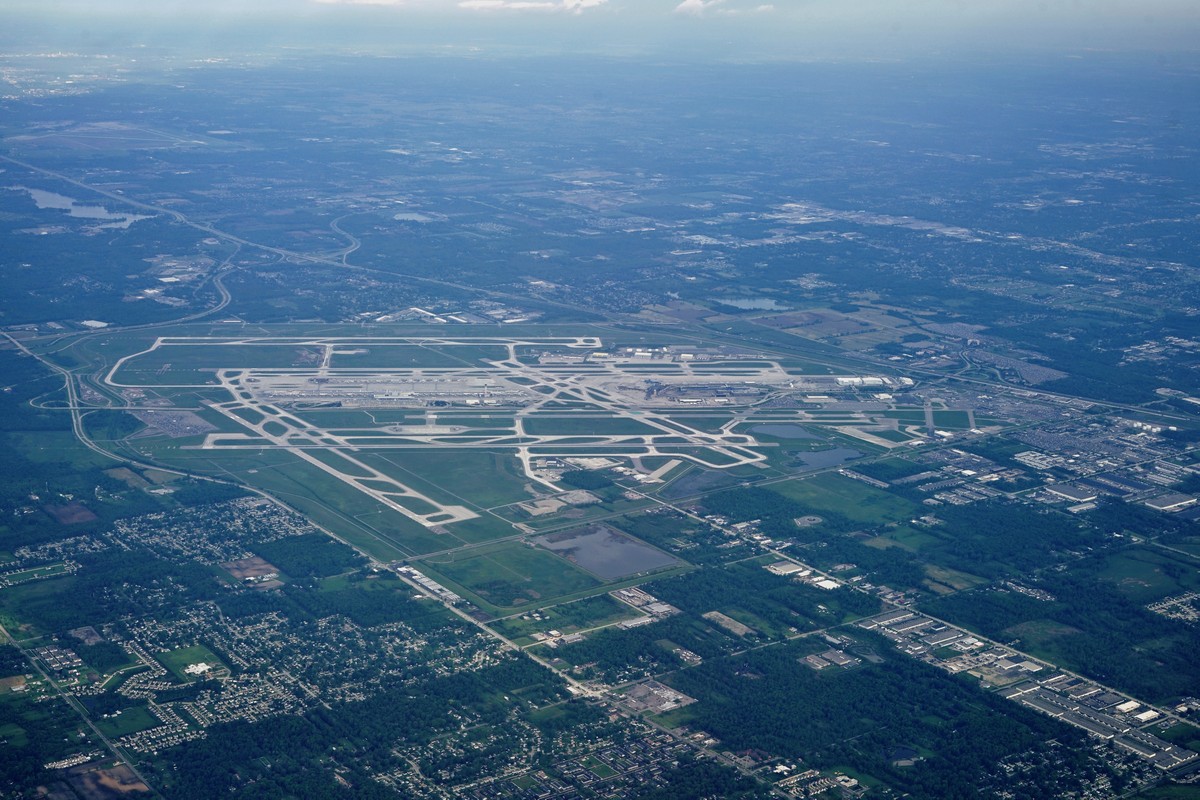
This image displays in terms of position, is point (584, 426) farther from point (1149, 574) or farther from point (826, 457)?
point (1149, 574)

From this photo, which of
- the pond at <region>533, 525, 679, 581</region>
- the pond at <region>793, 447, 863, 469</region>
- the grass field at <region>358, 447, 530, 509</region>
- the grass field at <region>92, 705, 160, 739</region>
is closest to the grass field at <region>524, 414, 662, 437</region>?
the grass field at <region>358, 447, 530, 509</region>

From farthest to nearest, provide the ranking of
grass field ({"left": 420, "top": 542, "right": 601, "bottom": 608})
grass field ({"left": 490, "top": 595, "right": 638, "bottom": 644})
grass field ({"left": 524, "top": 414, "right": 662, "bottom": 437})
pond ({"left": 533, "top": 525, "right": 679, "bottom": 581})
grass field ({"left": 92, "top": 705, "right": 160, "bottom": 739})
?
1. grass field ({"left": 524, "top": 414, "right": 662, "bottom": 437})
2. pond ({"left": 533, "top": 525, "right": 679, "bottom": 581})
3. grass field ({"left": 420, "top": 542, "right": 601, "bottom": 608})
4. grass field ({"left": 490, "top": 595, "right": 638, "bottom": 644})
5. grass field ({"left": 92, "top": 705, "right": 160, "bottom": 739})

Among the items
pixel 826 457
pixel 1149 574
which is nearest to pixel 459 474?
pixel 826 457

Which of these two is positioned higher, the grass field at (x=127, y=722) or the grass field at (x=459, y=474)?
the grass field at (x=459, y=474)

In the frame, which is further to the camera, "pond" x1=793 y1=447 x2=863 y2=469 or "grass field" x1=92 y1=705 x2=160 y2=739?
"pond" x1=793 y1=447 x2=863 y2=469

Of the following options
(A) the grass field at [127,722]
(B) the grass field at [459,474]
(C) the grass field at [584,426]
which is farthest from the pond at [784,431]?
(A) the grass field at [127,722]

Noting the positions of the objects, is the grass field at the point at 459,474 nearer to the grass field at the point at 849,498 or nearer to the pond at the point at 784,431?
the grass field at the point at 849,498

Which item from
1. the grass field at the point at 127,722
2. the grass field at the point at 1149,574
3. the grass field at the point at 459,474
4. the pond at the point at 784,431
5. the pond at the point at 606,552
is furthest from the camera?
the pond at the point at 784,431

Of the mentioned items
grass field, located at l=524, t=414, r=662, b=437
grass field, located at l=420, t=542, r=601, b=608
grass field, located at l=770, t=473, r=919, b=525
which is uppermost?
grass field, located at l=524, t=414, r=662, b=437

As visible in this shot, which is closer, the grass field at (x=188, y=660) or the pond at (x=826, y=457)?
the grass field at (x=188, y=660)

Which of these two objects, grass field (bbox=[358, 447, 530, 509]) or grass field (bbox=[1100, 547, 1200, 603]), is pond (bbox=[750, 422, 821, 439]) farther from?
grass field (bbox=[1100, 547, 1200, 603])
